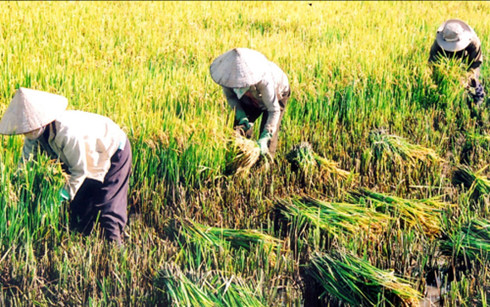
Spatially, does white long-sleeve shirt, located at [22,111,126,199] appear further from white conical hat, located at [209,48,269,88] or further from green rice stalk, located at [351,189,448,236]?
green rice stalk, located at [351,189,448,236]

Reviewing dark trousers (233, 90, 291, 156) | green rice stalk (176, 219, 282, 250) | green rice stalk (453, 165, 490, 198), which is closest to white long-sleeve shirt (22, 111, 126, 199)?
green rice stalk (176, 219, 282, 250)

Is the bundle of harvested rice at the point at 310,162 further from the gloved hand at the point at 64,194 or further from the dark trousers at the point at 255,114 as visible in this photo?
the gloved hand at the point at 64,194

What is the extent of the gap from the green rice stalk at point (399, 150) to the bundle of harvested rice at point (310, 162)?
0.32 m

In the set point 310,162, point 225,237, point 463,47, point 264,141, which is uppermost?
point 463,47

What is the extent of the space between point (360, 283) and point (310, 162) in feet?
3.67

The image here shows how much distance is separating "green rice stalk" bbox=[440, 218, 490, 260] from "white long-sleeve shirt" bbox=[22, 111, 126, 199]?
1.67 meters

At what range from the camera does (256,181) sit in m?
3.40

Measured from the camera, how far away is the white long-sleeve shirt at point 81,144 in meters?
2.56

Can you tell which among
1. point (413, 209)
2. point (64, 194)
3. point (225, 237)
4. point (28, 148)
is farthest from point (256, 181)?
point (28, 148)

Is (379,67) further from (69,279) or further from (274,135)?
(69,279)

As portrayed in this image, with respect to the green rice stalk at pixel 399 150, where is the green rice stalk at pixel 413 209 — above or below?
below

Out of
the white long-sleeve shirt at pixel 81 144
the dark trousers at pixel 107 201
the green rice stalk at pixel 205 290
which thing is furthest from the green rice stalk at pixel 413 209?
the white long-sleeve shirt at pixel 81 144

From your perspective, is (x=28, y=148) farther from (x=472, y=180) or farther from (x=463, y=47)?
(x=463, y=47)

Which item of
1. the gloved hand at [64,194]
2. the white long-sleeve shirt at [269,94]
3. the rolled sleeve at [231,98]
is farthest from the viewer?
the rolled sleeve at [231,98]
